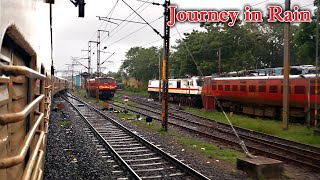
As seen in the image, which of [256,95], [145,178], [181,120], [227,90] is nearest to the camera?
[145,178]

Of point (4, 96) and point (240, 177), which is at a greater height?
point (4, 96)

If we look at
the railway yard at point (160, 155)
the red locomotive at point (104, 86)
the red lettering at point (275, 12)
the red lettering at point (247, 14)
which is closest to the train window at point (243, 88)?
the red lettering at point (247, 14)

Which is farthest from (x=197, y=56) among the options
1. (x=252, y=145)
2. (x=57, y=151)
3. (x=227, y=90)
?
(x=57, y=151)

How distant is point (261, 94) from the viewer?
22.0m

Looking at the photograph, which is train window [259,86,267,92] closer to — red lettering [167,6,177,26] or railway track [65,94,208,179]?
red lettering [167,6,177,26]

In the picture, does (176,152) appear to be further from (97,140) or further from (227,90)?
(227,90)

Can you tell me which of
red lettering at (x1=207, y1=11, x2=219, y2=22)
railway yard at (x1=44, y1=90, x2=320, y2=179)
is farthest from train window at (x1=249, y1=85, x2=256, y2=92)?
railway yard at (x1=44, y1=90, x2=320, y2=179)

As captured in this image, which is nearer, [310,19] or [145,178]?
[145,178]

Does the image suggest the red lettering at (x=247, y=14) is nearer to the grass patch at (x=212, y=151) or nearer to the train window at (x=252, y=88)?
the train window at (x=252, y=88)

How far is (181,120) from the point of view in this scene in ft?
69.2

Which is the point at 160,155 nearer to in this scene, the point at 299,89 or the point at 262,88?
the point at 299,89

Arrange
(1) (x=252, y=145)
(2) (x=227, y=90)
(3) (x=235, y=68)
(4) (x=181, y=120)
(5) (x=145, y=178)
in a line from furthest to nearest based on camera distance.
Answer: (3) (x=235, y=68), (2) (x=227, y=90), (4) (x=181, y=120), (1) (x=252, y=145), (5) (x=145, y=178)

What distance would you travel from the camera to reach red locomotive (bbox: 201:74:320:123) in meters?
18.6

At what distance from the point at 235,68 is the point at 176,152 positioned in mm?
29206
